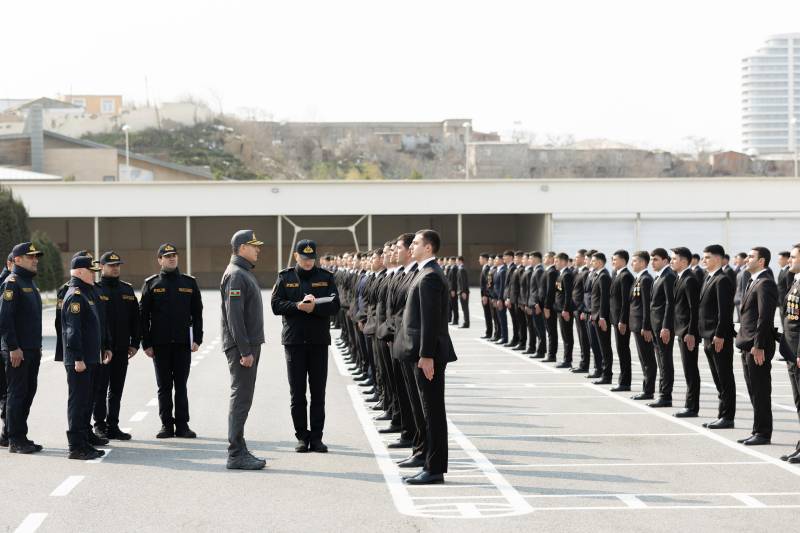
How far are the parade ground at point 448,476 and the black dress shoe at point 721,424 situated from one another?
0.18 meters

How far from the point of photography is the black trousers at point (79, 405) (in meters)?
10.8

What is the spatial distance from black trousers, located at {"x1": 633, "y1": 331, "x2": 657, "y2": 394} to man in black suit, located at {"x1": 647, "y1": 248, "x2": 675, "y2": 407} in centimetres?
35

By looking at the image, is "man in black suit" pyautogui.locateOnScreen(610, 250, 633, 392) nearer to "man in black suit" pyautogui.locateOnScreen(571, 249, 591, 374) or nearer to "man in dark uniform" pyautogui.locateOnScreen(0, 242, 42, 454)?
"man in black suit" pyautogui.locateOnScreen(571, 249, 591, 374)

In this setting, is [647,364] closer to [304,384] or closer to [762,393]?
[762,393]

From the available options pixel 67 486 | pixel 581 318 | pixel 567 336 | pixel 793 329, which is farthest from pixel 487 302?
pixel 67 486

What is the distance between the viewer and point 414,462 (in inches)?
404

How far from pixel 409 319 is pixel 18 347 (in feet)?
14.2

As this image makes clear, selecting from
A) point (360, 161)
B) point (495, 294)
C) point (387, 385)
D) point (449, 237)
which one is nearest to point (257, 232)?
point (449, 237)

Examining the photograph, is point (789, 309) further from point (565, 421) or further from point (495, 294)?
point (495, 294)

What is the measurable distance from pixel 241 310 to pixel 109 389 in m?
2.89

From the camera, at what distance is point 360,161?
142 metres

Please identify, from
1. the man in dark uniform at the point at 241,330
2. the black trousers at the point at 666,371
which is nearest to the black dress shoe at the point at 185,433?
the man in dark uniform at the point at 241,330

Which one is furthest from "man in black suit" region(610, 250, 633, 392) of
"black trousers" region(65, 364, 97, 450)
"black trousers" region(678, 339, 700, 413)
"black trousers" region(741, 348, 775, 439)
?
"black trousers" region(65, 364, 97, 450)

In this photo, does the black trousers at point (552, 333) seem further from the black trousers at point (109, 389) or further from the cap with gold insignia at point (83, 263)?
Result: the cap with gold insignia at point (83, 263)
